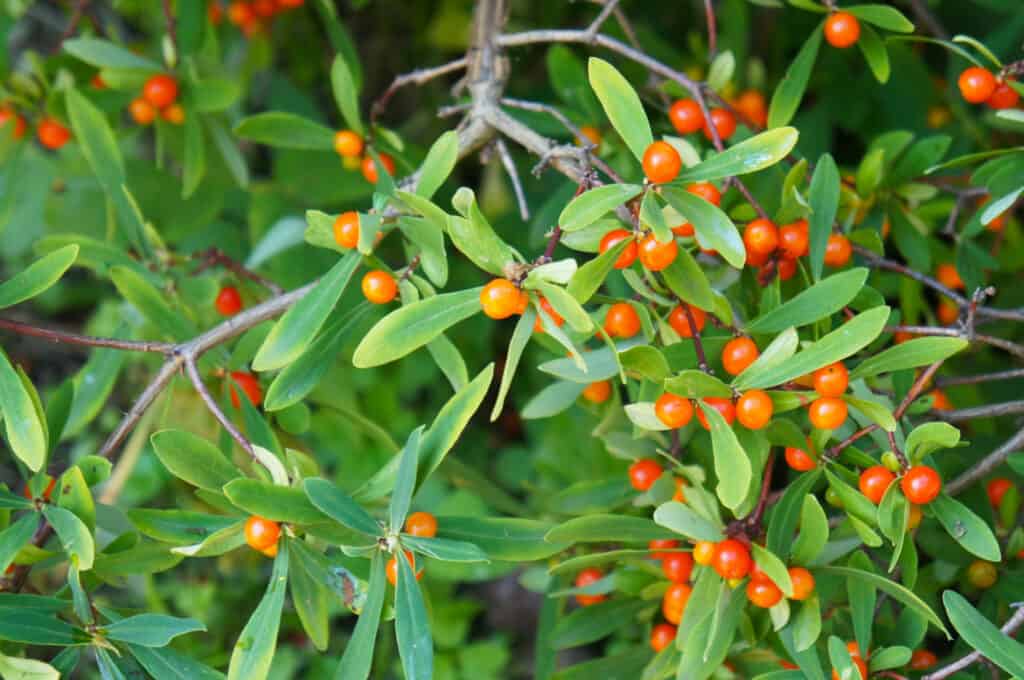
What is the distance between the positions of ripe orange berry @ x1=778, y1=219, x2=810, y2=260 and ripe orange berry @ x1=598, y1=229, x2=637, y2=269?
0.28 meters

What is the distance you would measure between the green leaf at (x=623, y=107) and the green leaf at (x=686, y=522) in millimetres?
459

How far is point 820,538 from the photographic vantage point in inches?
50.4

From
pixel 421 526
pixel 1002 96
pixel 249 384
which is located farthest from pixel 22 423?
pixel 1002 96

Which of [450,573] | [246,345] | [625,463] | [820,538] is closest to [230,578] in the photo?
[450,573]

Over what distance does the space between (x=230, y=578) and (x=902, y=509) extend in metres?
2.17

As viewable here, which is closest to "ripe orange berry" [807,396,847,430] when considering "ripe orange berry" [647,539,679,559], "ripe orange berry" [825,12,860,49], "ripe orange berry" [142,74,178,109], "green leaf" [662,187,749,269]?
"green leaf" [662,187,749,269]

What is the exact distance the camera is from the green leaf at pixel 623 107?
46.3 inches

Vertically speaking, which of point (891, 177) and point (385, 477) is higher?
point (891, 177)

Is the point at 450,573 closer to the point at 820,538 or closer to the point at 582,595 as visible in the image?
the point at 582,595

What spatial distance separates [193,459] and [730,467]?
667mm

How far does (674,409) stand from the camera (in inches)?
48.5

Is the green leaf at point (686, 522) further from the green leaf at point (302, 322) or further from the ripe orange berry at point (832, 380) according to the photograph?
the green leaf at point (302, 322)

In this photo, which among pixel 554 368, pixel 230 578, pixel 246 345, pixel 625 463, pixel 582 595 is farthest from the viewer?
pixel 230 578

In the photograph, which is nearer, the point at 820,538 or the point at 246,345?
the point at 820,538
